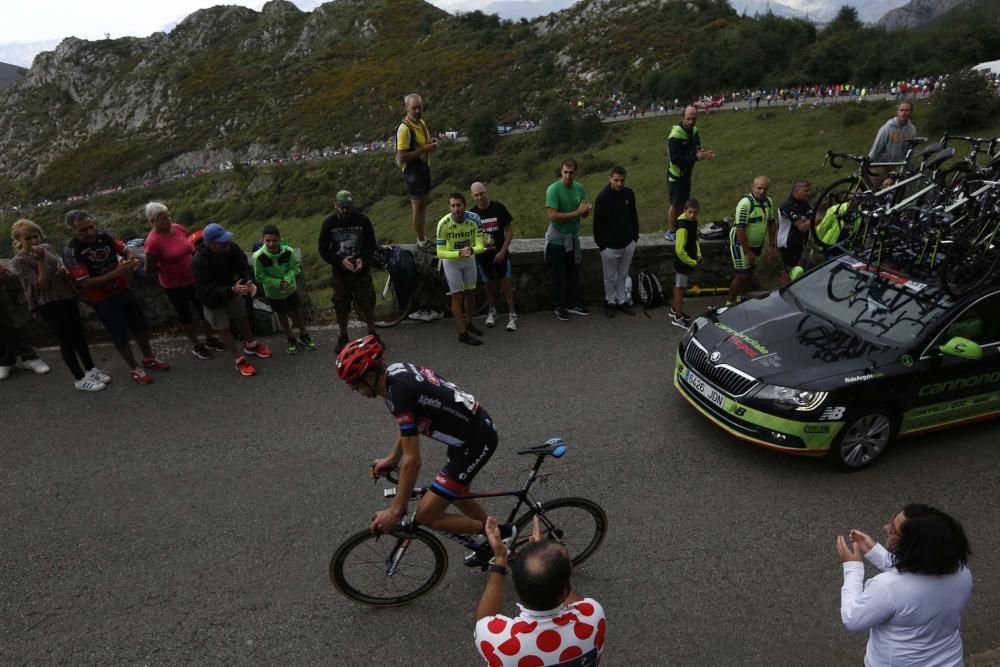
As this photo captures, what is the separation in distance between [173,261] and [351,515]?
13.3ft

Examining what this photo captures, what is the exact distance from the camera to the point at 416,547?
13.4 ft

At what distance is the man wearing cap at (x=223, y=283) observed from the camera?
6820mm

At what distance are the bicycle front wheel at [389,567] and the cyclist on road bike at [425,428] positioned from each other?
251 mm

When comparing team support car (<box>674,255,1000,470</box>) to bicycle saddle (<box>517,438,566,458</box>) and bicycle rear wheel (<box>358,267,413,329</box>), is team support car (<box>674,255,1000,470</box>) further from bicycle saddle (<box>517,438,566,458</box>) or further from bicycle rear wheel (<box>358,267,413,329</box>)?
bicycle rear wheel (<box>358,267,413,329</box>)

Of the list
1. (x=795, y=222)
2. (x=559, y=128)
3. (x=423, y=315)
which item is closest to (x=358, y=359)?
(x=423, y=315)

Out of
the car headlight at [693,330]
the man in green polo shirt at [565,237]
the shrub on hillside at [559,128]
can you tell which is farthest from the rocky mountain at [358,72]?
the car headlight at [693,330]

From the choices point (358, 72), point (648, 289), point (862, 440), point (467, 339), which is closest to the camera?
point (862, 440)

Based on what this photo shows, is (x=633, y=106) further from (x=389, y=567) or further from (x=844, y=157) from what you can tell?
(x=389, y=567)

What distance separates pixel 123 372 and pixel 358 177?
166 feet

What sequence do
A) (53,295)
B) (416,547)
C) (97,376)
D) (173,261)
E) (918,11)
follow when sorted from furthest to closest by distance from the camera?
1. (918,11)
2. (173,261)
3. (97,376)
4. (53,295)
5. (416,547)

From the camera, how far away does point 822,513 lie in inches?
194

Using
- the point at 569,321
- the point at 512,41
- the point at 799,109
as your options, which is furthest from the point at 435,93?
the point at 569,321

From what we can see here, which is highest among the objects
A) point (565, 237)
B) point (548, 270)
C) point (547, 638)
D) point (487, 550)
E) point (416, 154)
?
point (416, 154)

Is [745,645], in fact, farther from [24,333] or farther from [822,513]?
[24,333]
